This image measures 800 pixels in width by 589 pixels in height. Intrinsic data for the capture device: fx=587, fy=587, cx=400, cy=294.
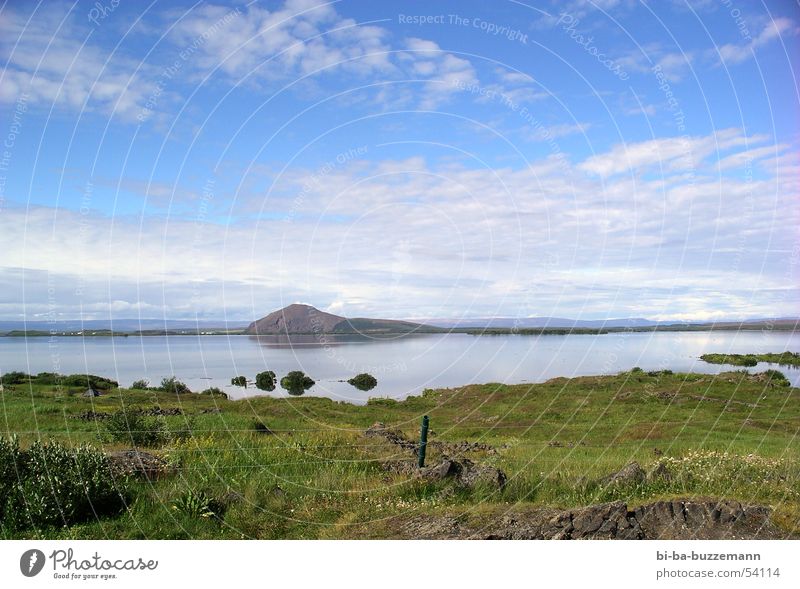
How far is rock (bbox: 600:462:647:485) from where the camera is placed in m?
9.23

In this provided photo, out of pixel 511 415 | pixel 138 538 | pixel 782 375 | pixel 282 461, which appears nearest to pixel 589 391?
pixel 511 415

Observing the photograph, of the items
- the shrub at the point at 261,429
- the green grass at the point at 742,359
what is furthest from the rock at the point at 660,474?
the green grass at the point at 742,359

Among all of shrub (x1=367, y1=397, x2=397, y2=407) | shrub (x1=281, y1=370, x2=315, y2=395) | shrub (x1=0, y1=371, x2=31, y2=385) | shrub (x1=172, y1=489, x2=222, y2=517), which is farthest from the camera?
shrub (x1=367, y1=397, x2=397, y2=407)

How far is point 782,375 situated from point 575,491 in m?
23.0

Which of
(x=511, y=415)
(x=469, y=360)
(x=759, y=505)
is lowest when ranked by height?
(x=511, y=415)

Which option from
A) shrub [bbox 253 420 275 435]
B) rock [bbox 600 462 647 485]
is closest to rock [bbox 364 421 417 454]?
shrub [bbox 253 420 275 435]

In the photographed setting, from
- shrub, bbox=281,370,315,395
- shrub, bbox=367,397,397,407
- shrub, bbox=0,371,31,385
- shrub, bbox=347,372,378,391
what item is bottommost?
shrub, bbox=367,397,397,407

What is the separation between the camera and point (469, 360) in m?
16.8

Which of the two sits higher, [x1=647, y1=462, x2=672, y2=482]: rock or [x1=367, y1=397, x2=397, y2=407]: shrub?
[x1=647, y1=462, x2=672, y2=482]: rock

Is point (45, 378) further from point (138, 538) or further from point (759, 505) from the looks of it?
point (759, 505)

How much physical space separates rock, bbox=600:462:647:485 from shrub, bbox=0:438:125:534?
7.29m

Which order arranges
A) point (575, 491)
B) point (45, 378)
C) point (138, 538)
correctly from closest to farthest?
point (138, 538)
point (575, 491)
point (45, 378)
